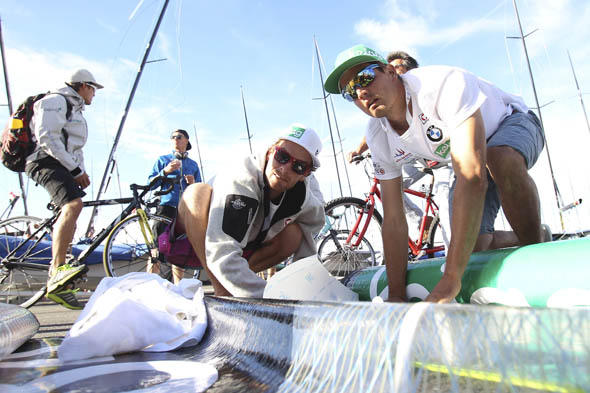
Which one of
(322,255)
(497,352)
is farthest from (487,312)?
(322,255)

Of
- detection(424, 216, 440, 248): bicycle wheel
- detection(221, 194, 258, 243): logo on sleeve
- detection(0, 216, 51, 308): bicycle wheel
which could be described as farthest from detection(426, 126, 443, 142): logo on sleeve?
detection(0, 216, 51, 308): bicycle wheel

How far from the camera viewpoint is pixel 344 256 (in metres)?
4.42

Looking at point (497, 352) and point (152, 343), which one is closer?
point (497, 352)

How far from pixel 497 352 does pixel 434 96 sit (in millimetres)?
1399

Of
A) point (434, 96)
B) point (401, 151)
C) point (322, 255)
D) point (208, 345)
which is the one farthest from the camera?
point (322, 255)

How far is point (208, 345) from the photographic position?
146cm

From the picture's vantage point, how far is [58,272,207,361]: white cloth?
4.53 feet

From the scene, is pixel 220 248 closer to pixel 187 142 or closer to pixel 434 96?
pixel 434 96

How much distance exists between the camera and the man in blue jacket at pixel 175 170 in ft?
14.6

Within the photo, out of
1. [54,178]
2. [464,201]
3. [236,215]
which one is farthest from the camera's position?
[54,178]

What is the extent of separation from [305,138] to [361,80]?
47cm

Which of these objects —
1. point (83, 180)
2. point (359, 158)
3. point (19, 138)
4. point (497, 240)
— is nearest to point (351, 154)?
point (359, 158)

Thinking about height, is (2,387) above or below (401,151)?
below

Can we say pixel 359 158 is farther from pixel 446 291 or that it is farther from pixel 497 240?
pixel 446 291
